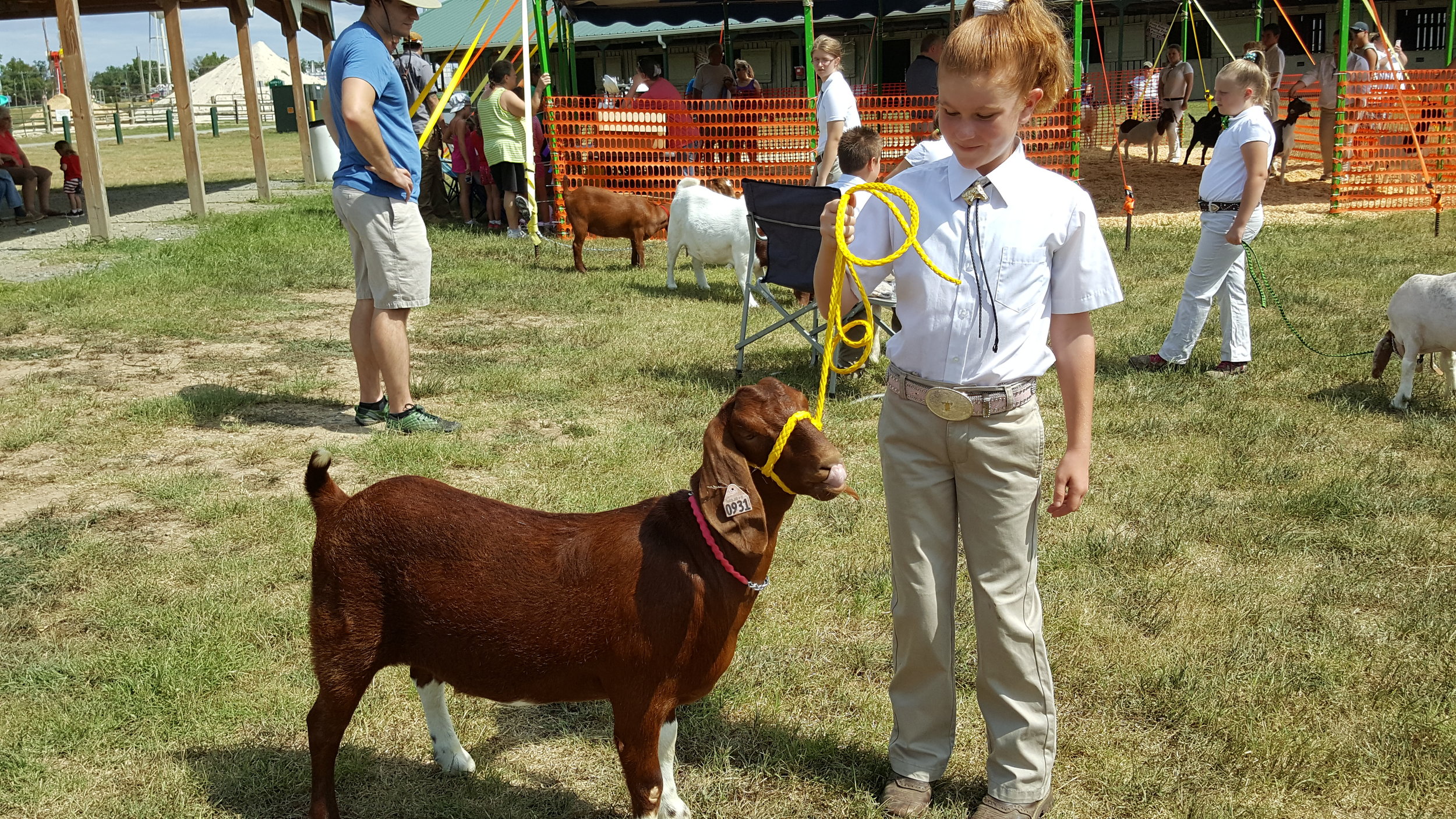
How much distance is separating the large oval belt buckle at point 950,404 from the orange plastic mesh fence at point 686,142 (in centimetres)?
1169

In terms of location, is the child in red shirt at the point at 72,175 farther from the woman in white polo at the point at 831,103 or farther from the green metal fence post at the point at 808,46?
the woman in white polo at the point at 831,103

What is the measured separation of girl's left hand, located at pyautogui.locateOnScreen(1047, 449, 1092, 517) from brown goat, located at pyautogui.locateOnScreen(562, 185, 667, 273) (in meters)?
8.88

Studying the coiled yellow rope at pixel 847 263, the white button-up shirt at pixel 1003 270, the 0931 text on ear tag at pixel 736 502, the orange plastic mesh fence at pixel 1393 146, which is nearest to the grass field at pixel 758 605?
the 0931 text on ear tag at pixel 736 502

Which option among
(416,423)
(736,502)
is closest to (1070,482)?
(736,502)

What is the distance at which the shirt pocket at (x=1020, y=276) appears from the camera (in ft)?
8.30

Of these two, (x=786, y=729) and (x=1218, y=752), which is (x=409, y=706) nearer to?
(x=786, y=729)

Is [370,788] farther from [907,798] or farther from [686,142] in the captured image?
[686,142]

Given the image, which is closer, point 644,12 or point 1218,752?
point 1218,752

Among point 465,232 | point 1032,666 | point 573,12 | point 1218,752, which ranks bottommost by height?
Answer: point 1218,752

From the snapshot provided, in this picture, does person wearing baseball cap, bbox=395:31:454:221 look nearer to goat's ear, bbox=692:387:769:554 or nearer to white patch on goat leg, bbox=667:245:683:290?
white patch on goat leg, bbox=667:245:683:290

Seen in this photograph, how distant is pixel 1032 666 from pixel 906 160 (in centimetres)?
418

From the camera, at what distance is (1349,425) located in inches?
238

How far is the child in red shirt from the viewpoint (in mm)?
16750

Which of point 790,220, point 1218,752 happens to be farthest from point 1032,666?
point 790,220
